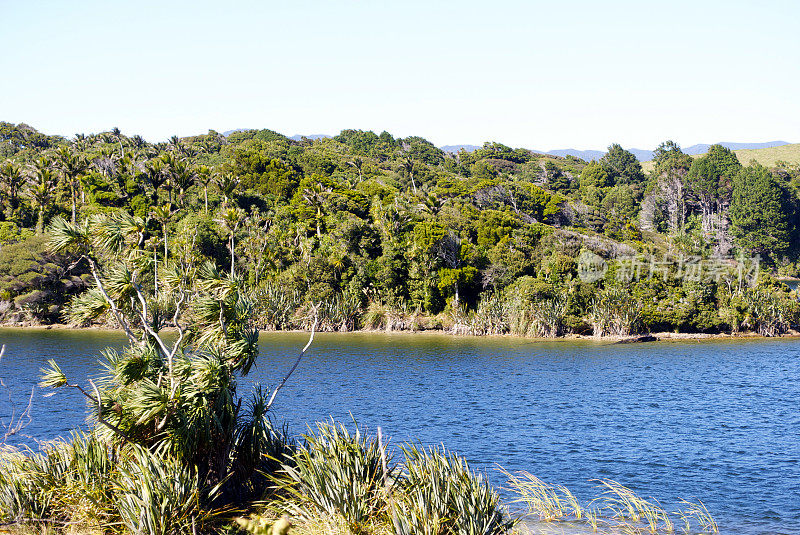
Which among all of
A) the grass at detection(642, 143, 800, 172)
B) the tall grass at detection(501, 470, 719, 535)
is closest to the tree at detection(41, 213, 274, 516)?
the tall grass at detection(501, 470, 719, 535)

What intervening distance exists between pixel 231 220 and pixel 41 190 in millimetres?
22861

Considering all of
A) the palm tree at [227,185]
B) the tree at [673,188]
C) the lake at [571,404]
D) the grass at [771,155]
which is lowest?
the lake at [571,404]

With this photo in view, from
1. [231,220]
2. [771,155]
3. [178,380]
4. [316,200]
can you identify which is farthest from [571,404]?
[771,155]

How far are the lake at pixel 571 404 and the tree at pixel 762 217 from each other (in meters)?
54.2

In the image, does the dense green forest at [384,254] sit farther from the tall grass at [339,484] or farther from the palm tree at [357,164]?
the tall grass at [339,484]

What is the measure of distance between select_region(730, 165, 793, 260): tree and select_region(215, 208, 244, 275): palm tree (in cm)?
7404

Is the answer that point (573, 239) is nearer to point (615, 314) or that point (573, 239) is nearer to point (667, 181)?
point (615, 314)

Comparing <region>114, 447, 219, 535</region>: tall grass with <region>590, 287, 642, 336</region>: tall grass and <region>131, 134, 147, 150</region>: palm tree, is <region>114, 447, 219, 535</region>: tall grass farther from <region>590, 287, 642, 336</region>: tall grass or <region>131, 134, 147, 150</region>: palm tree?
<region>131, 134, 147, 150</region>: palm tree

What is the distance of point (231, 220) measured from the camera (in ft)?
192

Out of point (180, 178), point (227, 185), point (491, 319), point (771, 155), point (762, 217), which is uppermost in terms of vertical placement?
point (771, 155)

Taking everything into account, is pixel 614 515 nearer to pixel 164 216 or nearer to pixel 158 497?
pixel 158 497

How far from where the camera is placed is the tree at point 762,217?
315 ft

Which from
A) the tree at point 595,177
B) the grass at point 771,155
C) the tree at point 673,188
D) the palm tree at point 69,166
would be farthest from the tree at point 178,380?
the grass at point 771,155

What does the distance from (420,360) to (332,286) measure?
18.7 meters
